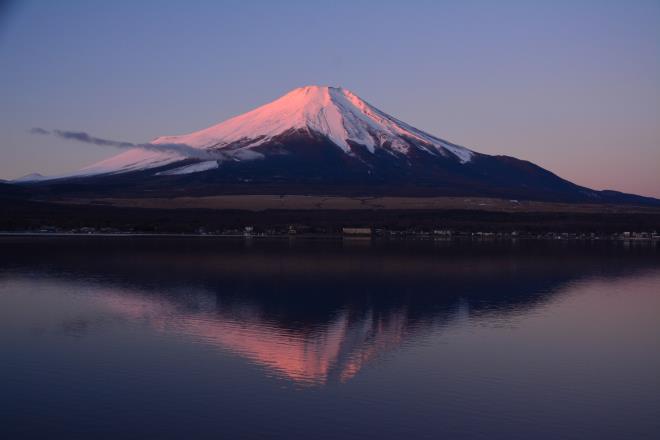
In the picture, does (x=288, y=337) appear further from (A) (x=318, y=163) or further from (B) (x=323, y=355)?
(A) (x=318, y=163)

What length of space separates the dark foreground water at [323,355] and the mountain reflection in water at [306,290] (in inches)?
3.9

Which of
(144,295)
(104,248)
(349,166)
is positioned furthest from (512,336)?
(349,166)

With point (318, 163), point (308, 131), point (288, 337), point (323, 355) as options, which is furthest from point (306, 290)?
point (308, 131)

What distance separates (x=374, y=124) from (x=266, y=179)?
3566cm

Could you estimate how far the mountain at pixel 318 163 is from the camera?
102 metres

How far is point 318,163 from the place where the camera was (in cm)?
11681

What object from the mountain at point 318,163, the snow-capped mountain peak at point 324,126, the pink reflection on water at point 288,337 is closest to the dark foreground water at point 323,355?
the pink reflection on water at point 288,337

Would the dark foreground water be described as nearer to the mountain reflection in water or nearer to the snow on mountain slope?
the mountain reflection in water

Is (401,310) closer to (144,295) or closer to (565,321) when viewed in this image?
(565,321)

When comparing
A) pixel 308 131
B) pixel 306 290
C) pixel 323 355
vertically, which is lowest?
pixel 323 355

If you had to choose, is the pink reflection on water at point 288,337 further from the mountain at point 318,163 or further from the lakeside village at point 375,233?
the mountain at point 318,163

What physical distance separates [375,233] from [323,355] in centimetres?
5473

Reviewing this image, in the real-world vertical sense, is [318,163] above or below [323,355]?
above

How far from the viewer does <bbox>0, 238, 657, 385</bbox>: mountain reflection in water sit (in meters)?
17.5
